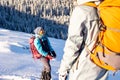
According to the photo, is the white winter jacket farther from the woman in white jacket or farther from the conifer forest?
the conifer forest

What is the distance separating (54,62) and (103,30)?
31.0ft

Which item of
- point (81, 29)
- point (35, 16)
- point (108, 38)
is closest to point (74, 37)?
point (81, 29)

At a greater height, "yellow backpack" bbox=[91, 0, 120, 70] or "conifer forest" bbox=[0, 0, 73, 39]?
"yellow backpack" bbox=[91, 0, 120, 70]

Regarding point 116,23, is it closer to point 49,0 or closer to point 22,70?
point 22,70

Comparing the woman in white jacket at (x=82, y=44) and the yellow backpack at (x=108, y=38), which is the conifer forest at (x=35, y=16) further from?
the yellow backpack at (x=108, y=38)

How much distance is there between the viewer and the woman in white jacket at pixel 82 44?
13.3 ft

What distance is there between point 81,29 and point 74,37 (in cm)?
10

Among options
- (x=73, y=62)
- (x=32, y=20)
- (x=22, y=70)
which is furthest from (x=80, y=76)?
(x=32, y=20)

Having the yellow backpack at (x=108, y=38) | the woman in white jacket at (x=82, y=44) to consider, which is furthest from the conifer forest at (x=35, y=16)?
the yellow backpack at (x=108, y=38)

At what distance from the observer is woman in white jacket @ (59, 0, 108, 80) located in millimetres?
4051

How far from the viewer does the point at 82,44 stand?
163 inches


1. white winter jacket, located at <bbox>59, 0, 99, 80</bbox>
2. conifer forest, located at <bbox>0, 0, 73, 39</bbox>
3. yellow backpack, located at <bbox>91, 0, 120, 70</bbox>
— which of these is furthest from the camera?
conifer forest, located at <bbox>0, 0, 73, 39</bbox>

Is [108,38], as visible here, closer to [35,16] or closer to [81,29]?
[81,29]

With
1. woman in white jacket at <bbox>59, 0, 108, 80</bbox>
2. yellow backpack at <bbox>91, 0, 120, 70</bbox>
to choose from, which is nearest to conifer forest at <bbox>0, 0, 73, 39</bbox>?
woman in white jacket at <bbox>59, 0, 108, 80</bbox>
